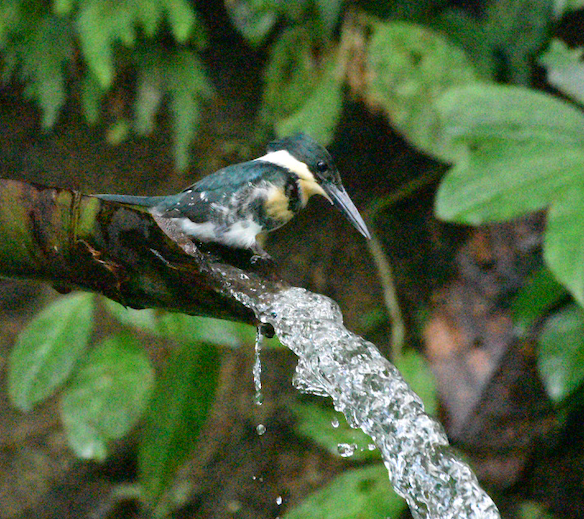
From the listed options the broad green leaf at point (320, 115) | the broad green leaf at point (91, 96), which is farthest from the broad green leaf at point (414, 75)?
the broad green leaf at point (91, 96)

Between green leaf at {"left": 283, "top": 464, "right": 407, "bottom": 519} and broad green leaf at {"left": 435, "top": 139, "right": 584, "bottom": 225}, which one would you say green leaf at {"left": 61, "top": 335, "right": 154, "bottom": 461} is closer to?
green leaf at {"left": 283, "top": 464, "right": 407, "bottom": 519}

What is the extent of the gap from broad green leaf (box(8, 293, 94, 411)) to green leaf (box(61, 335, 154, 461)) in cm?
5

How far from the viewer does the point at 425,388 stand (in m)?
1.86

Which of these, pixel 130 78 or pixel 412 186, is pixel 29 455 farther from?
pixel 412 186

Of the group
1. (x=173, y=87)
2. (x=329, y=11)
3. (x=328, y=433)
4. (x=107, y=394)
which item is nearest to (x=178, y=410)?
(x=107, y=394)

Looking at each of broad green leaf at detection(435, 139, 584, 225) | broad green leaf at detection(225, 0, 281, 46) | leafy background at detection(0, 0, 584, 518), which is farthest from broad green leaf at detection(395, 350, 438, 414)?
broad green leaf at detection(225, 0, 281, 46)

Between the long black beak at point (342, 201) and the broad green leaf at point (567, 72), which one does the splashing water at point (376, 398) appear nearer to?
the long black beak at point (342, 201)

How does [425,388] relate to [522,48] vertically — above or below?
below

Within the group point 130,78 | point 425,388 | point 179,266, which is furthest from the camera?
point 130,78

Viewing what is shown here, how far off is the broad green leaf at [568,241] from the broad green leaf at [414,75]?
57 cm

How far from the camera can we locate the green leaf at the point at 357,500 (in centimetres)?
164

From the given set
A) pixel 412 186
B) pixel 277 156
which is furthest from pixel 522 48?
pixel 277 156

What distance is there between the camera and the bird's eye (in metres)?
1.14

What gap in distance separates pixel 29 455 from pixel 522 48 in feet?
6.33
